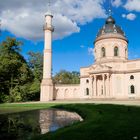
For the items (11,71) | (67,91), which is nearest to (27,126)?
(11,71)

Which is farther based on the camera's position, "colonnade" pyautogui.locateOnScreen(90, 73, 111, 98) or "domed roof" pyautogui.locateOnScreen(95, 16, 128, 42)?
"domed roof" pyautogui.locateOnScreen(95, 16, 128, 42)

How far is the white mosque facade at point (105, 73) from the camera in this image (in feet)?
175

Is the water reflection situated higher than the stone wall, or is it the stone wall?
the stone wall

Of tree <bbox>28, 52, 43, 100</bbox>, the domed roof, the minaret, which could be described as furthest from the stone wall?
the domed roof

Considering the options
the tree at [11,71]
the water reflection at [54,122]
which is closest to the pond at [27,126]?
the water reflection at [54,122]

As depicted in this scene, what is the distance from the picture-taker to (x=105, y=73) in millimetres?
53438

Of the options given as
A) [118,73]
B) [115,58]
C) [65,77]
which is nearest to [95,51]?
[115,58]

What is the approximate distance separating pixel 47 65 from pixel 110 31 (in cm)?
1726

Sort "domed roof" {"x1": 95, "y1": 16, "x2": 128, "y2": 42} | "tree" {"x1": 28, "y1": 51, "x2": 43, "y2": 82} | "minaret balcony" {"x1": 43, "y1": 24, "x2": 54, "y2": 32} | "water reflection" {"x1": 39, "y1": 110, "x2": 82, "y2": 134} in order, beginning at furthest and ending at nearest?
"tree" {"x1": 28, "y1": 51, "x2": 43, "y2": 82} < "domed roof" {"x1": 95, "y1": 16, "x2": 128, "y2": 42} < "minaret balcony" {"x1": 43, "y1": 24, "x2": 54, "y2": 32} < "water reflection" {"x1": 39, "y1": 110, "x2": 82, "y2": 134}

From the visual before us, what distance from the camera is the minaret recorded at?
5391 centimetres

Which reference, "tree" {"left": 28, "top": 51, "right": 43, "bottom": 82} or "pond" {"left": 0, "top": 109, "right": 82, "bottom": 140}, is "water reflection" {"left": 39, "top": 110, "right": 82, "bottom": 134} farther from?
"tree" {"left": 28, "top": 51, "right": 43, "bottom": 82}

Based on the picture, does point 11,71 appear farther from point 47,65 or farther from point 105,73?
point 105,73

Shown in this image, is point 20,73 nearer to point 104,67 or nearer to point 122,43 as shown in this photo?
point 104,67

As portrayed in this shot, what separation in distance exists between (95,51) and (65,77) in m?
37.9
